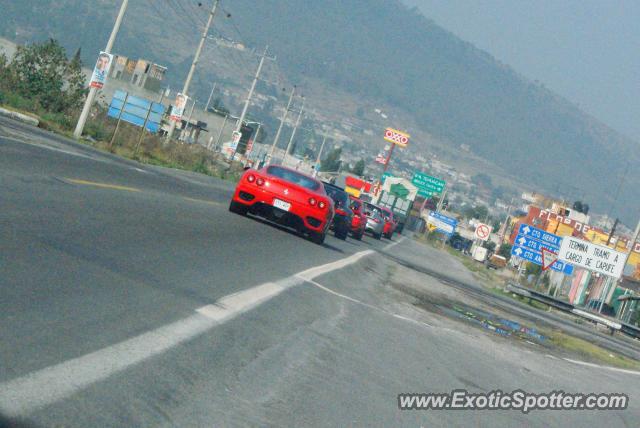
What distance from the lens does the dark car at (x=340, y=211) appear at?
2820cm

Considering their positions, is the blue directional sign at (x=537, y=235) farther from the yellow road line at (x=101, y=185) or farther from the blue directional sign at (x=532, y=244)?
the yellow road line at (x=101, y=185)

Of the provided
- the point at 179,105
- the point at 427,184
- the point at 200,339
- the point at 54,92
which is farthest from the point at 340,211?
the point at 427,184

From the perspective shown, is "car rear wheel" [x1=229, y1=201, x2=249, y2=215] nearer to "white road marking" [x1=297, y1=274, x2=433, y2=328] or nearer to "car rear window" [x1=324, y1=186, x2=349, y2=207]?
"car rear window" [x1=324, y1=186, x2=349, y2=207]

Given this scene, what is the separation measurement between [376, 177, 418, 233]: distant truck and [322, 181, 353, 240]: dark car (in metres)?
52.5

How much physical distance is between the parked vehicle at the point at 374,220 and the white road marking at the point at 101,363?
32.9 metres

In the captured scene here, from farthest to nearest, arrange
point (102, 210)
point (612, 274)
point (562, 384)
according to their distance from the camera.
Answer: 1. point (612, 274)
2. point (102, 210)
3. point (562, 384)

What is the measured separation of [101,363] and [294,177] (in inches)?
606

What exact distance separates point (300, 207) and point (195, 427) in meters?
15.4

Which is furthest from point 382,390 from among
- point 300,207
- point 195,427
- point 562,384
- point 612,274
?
point 612,274

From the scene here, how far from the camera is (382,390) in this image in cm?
743

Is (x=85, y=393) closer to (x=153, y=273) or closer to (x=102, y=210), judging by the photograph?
(x=153, y=273)

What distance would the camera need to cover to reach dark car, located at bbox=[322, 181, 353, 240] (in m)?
28.2

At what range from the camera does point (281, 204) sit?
2045 centimetres

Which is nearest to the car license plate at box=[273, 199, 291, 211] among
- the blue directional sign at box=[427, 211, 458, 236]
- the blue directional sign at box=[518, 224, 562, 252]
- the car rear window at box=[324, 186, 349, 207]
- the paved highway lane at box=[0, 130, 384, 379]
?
the paved highway lane at box=[0, 130, 384, 379]
